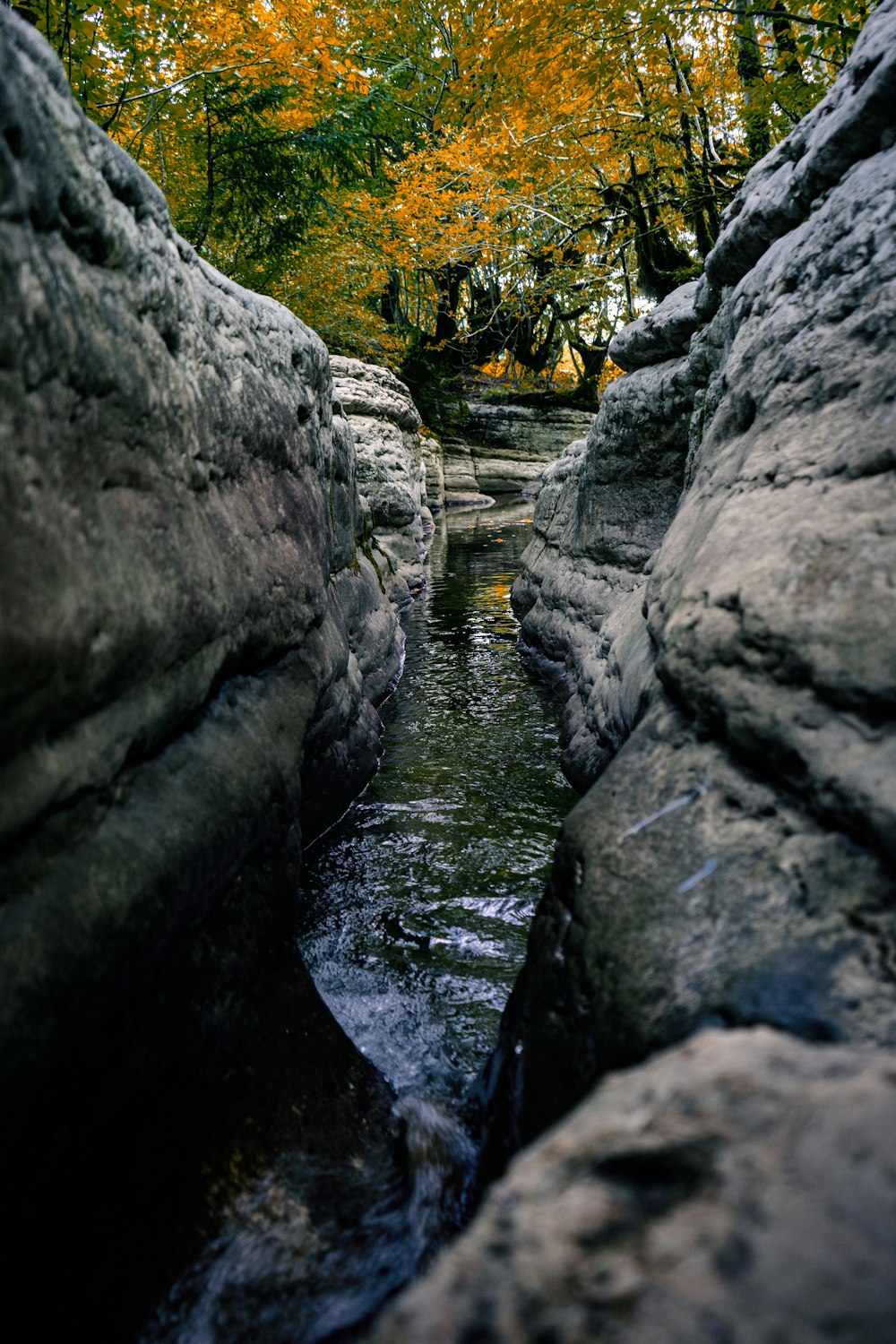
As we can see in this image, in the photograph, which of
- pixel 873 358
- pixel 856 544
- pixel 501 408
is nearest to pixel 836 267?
pixel 873 358

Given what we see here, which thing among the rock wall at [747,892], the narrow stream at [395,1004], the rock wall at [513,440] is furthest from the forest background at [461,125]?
the rock wall at [513,440]

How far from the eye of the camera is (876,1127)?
3.10 feet

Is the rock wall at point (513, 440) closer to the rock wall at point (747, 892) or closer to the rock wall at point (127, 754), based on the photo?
the rock wall at point (747, 892)

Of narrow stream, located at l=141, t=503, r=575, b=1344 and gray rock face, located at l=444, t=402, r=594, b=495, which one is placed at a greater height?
gray rock face, located at l=444, t=402, r=594, b=495

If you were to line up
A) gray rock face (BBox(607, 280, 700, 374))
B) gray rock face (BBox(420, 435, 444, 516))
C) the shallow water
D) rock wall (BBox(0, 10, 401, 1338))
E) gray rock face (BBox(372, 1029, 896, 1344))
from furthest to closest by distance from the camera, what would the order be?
gray rock face (BBox(420, 435, 444, 516)) < gray rock face (BBox(607, 280, 700, 374)) < the shallow water < rock wall (BBox(0, 10, 401, 1338)) < gray rock face (BBox(372, 1029, 896, 1344))

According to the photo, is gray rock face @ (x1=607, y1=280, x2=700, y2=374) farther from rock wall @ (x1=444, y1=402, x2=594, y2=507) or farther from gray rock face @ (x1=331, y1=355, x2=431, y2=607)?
rock wall @ (x1=444, y1=402, x2=594, y2=507)

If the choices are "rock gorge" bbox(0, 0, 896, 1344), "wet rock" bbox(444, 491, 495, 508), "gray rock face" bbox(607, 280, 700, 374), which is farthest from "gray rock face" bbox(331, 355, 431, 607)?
"wet rock" bbox(444, 491, 495, 508)

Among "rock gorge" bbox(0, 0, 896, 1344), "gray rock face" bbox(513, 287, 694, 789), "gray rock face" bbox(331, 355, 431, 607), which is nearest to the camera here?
"rock gorge" bbox(0, 0, 896, 1344)

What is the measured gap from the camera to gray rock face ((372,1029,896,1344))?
808 mm

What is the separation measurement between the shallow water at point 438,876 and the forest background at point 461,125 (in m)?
5.56

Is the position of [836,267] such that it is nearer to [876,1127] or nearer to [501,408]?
[876,1127]

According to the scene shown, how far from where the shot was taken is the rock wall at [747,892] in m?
0.88

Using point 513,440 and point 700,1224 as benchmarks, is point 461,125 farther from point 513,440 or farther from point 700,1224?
point 700,1224

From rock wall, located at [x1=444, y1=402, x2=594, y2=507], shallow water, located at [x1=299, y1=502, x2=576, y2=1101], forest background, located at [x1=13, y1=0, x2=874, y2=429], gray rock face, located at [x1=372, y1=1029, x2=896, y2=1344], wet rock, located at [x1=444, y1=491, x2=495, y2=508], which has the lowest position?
shallow water, located at [x1=299, y1=502, x2=576, y2=1101]
